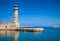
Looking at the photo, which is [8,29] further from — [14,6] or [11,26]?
[14,6]

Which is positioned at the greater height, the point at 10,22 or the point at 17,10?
the point at 17,10

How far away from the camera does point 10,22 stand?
40.9 meters

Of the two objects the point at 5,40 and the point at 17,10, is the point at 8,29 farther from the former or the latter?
the point at 5,40

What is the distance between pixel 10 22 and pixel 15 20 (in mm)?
1149

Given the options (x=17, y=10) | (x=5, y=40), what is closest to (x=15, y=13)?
(x=17, y=10)

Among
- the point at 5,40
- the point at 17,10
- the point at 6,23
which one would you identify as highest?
the point at 17,10

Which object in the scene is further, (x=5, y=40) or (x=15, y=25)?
(x=15, y=25)

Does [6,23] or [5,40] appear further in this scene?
[6,23]

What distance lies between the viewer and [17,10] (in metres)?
41.9

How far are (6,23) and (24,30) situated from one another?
4.28 meters

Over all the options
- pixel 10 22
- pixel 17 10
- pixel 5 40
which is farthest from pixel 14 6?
pixel 5 40

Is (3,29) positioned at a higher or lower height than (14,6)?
lower

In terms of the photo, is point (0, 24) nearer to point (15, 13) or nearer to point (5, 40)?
point (15, 13)

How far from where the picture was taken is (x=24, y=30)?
41969 mm
